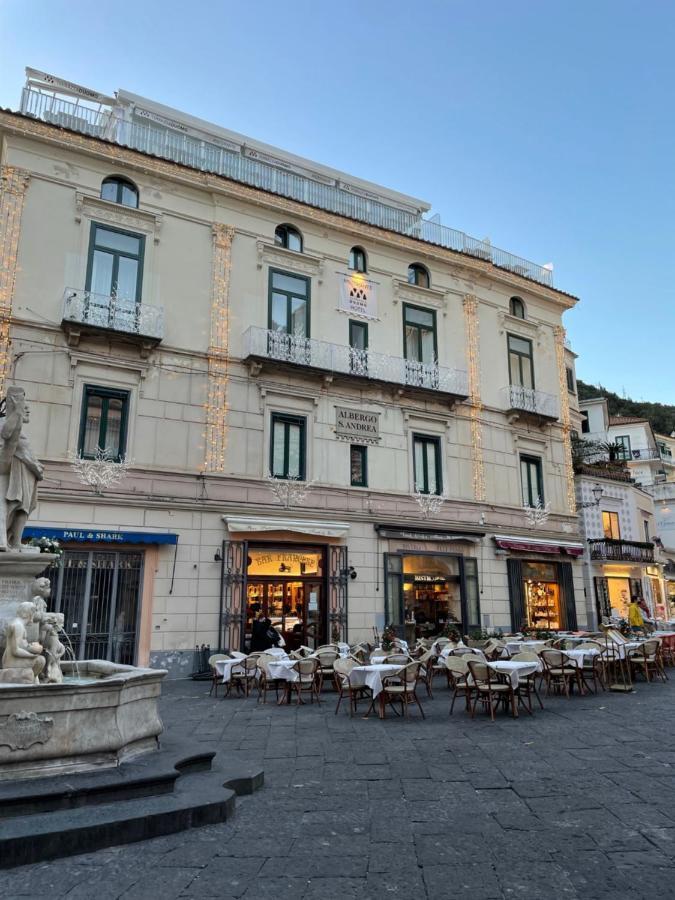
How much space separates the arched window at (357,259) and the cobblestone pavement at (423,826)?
44.1 feet

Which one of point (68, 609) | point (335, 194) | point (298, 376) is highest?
point (335, 194)

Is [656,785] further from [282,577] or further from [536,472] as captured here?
[536,472]

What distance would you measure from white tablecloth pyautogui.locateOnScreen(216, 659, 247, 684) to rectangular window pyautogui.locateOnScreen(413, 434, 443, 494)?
26.3 ft

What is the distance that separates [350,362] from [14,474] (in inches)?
448

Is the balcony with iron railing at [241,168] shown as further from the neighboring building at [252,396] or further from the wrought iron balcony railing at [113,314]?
the wrought iron balcony railing at [113,314]

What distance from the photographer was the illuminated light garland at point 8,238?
13.3 metres

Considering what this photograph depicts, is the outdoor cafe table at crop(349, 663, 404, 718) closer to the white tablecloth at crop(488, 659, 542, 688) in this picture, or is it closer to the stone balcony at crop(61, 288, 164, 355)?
the white tablecloth at crop(488, 659, 542, 688)

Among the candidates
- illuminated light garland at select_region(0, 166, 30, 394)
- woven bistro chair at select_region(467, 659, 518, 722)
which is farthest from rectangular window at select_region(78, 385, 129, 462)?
woven bistro chair at select_region(467, 659, 518, 722)

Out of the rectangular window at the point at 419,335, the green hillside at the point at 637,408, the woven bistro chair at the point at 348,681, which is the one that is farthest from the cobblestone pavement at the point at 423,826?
the green hillside at the point at 637,408

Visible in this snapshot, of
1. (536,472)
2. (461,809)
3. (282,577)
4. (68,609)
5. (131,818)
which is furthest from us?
(536,472)

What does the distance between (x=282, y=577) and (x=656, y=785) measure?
1063 centimetres

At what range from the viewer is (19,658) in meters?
5.56

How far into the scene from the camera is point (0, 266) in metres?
13.6

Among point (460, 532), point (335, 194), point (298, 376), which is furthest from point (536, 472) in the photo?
point (335, 194)
